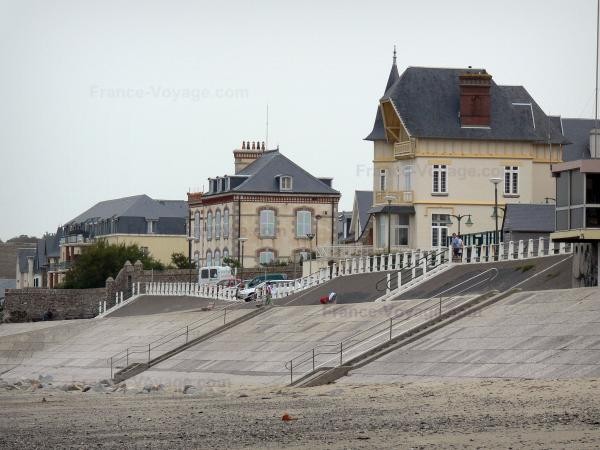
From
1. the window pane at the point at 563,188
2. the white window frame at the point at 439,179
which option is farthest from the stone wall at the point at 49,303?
the window pane at the point at 563,188

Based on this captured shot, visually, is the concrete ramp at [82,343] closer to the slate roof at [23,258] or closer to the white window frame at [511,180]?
the white window frame at [511,180]

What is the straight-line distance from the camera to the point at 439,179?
80500 mm

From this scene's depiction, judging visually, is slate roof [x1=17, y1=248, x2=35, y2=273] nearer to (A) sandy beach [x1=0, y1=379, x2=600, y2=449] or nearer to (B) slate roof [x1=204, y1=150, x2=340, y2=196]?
(B) slate roof [x1=204, y1=150, x2=340, y2=196]

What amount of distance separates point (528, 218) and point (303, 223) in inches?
1836

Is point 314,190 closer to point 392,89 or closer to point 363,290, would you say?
point 392,89

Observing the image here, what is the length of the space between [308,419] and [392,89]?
56.1 metres

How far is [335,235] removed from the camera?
110812mm

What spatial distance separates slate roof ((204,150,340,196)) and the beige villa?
28.8 m

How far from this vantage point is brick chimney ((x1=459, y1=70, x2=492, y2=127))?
3162 inches

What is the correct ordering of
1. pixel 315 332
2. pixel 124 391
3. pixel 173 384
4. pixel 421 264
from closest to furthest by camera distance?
pixel 124 391 < pixel 173 384 < pixel 315 332 < pixel 421 264

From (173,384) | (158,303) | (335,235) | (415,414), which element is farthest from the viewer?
(335,235)

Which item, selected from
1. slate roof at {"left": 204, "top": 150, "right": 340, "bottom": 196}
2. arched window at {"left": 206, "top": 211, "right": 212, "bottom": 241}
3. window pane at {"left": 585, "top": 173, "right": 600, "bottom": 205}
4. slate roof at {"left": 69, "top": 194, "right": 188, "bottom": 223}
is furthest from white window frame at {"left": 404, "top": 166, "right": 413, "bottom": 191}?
slate roof at {"left": 69, "top": 194, "right": 188, "bottom": 223}

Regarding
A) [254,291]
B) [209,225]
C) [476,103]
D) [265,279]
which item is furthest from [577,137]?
[209,225]

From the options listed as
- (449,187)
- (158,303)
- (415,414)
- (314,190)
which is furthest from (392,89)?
(415,414)
